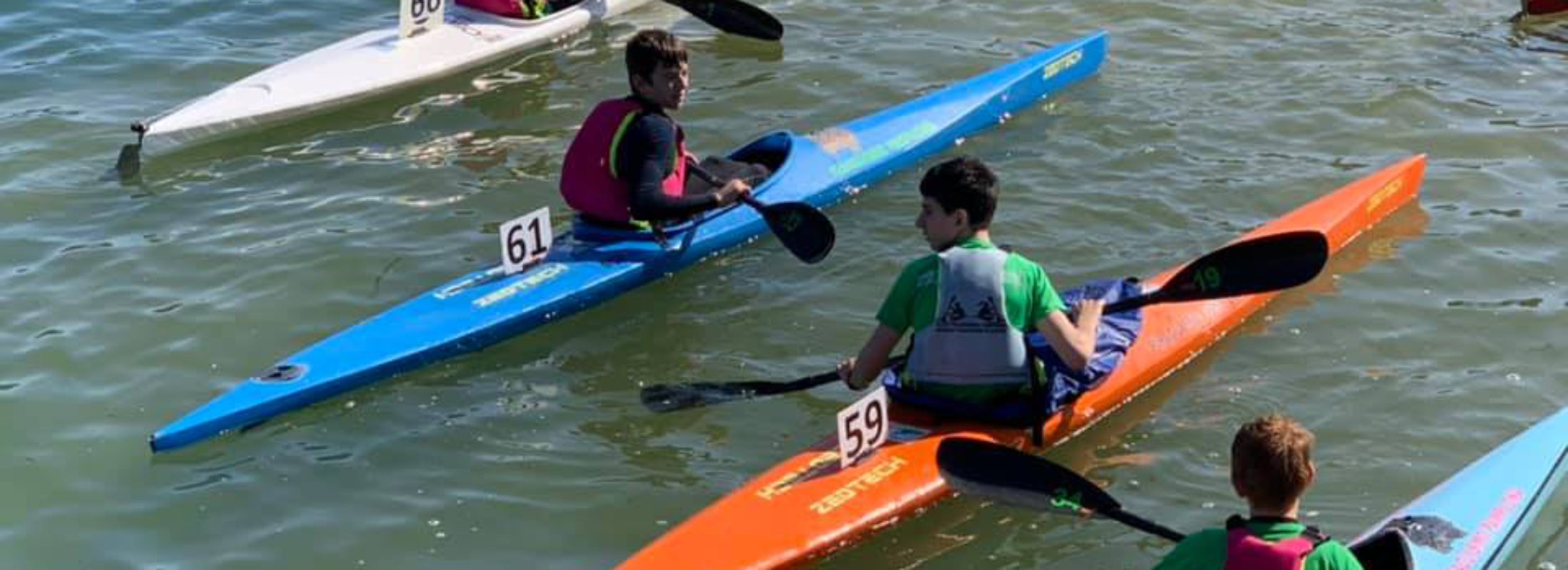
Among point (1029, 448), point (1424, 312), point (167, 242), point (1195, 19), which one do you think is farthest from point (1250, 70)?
point (167, 242)

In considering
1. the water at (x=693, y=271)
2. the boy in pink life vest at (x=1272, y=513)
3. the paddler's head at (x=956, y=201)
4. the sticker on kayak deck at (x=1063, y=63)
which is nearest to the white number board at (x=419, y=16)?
the water at (x=693, y=271)

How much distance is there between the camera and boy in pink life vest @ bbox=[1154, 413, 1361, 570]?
13.0ft

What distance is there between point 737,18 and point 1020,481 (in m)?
6.20

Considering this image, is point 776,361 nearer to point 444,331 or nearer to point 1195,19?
point 444,331

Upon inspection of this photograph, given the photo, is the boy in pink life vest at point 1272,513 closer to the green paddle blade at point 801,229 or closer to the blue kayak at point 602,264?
the green paddle blade at point 801,229

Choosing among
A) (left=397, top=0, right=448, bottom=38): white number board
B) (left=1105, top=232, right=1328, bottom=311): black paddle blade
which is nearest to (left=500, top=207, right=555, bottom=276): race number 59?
(left=1105, top=232, right=1328, bottom=311): black paddle blade

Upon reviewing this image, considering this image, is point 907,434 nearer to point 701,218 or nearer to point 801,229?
point 801,229

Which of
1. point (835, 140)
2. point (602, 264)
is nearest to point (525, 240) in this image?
→ point (602, 264)

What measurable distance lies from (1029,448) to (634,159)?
7.97ft

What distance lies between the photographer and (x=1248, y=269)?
20.5 ft

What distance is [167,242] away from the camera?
848 cm

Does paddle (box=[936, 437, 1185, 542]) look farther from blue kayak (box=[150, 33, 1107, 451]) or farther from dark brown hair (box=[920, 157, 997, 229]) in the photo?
blue kayak (box=[150, 33, 1107, 451])

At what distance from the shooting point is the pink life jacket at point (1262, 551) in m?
4.03

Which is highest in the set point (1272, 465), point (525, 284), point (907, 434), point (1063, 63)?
point (1272, 465)
